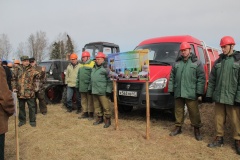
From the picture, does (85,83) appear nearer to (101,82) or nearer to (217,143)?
(101,82)

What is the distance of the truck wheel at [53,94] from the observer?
903 cm

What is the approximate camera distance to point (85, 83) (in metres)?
6.57

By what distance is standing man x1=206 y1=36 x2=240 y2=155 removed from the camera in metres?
4.03

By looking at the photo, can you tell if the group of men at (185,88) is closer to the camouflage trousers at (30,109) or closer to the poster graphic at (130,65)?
the camouflage trousers at (30,109)

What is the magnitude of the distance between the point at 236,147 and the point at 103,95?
3188mm

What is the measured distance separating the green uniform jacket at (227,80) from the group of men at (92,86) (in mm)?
2609

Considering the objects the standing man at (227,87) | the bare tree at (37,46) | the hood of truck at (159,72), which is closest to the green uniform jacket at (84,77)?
the hood of truck at (159,72)

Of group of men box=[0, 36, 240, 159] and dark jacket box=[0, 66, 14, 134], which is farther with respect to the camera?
group of men box=[0, 36, 240, 159]

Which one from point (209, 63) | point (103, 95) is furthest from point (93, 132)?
point (209, 63)

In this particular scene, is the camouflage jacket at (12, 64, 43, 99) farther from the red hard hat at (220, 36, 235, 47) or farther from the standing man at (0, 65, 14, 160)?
the red hard hat at (220, 36, 235, 47)

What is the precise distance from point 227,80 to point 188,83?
78 cm

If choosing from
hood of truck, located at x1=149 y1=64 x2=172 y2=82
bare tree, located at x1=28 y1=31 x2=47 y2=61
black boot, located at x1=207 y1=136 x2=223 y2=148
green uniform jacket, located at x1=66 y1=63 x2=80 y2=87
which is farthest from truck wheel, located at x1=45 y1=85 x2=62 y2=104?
bare tree, located at x1=28 y1=31 x2=47 y2=61

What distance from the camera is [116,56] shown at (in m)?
5.52

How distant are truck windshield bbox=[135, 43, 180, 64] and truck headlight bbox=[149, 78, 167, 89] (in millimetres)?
735
